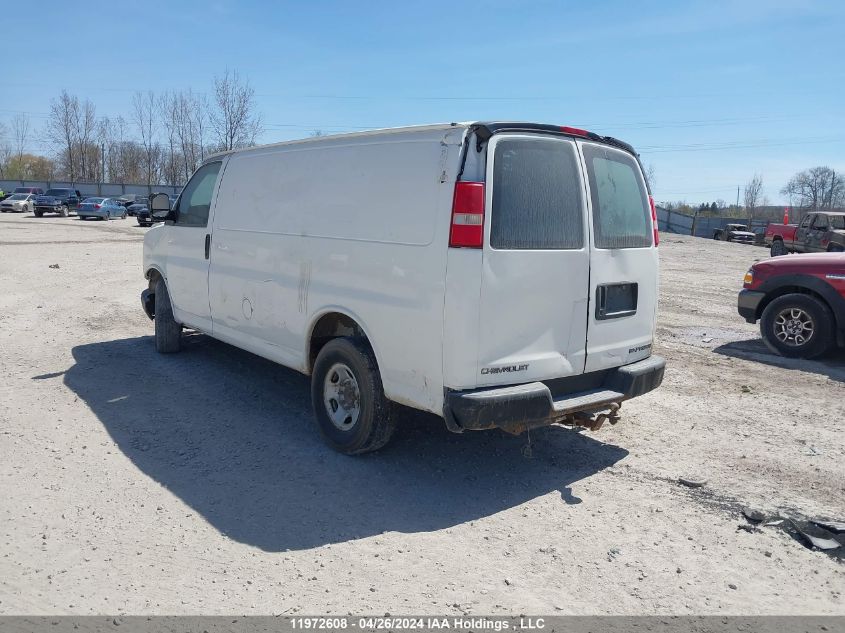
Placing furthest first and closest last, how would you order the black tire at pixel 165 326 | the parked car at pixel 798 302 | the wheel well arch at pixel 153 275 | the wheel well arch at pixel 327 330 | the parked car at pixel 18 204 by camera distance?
the parked car at pixel 18 204 < the parked car at pixel 798 302 < the wheel well arch at pixel 153 275 < the black tire at pixel 165 326 < the wheel well arch at pixel 327 330

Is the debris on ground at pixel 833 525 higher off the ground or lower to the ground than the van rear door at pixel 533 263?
lower

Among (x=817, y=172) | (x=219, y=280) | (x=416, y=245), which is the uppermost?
(x=817, y=172)

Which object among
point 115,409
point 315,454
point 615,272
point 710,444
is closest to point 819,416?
point 710,444

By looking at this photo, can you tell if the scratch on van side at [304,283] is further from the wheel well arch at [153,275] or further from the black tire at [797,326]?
the black tire at [797,326]

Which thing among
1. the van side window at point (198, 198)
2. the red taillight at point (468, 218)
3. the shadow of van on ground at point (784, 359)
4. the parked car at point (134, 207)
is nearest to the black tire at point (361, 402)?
the red taillight at point (468, 218)

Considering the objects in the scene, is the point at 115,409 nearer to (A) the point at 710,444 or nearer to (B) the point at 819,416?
(A) the point at 710,444

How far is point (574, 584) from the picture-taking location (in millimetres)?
3545

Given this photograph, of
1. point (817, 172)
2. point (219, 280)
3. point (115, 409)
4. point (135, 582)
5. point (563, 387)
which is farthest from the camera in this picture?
point (817, 172)

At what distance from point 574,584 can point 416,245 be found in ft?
7.01

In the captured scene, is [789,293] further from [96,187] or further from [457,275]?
[96,187]

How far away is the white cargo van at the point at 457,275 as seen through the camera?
4.20 meters

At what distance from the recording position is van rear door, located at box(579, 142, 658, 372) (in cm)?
478

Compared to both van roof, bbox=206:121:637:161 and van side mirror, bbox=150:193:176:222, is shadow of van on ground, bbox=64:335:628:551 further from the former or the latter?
van roof, bbox=206:121:637:161

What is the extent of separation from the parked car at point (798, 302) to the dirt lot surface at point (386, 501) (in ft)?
3.54
